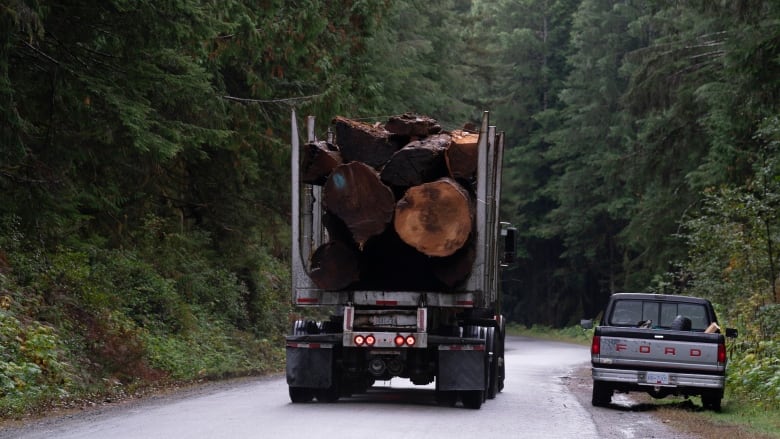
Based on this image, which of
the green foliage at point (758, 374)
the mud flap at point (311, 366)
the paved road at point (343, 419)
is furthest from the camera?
the green foliage at point (758, 374)

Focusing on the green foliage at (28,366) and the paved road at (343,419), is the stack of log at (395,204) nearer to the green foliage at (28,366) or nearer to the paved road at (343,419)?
the paved road at (343,419)

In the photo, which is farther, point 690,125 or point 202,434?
point 690,125

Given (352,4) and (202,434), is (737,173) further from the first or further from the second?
(202,434)

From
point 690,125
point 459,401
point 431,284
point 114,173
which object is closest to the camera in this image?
point 431,284

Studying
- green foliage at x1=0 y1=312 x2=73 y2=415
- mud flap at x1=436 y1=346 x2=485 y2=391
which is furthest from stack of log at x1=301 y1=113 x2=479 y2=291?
green foliage at x1=0 y1=312 x2=73 y2=415

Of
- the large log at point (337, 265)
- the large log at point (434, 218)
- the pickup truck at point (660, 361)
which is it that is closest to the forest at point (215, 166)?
the pickup truck at point (660, 361)

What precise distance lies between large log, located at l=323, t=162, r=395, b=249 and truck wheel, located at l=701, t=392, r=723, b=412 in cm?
581

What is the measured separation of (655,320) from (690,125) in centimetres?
1716

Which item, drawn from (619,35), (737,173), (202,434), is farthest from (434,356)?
(619,35)

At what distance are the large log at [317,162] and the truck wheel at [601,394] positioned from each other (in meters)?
5.31

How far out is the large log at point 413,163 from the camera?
1360 cm

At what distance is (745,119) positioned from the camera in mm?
24047

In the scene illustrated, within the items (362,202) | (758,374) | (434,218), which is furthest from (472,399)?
(758,374)

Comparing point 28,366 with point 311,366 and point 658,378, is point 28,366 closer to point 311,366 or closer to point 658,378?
point 311,366
